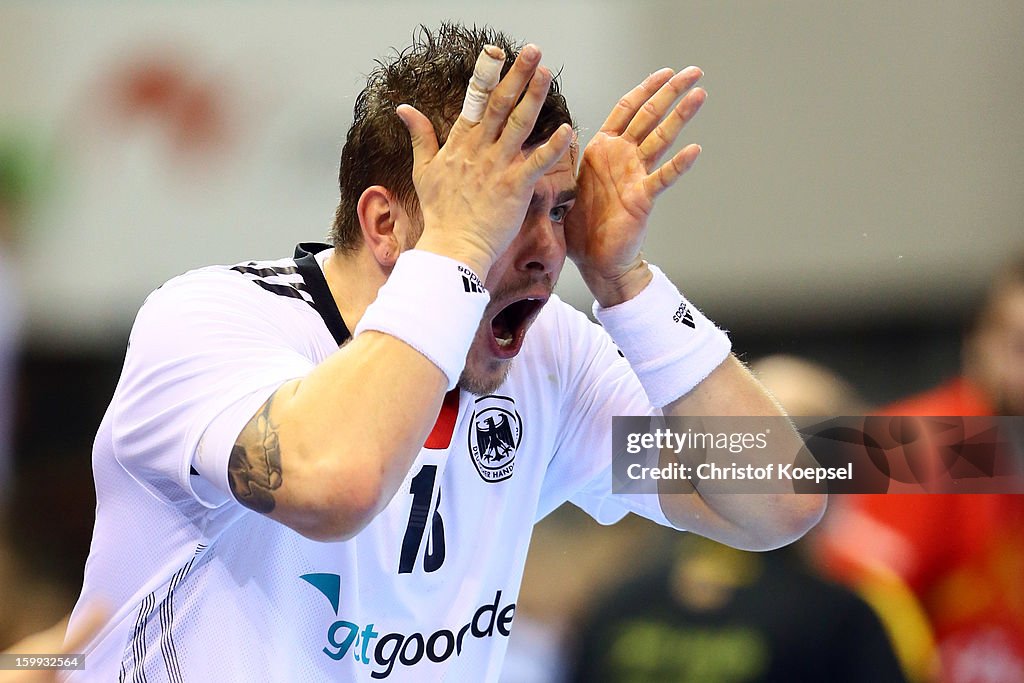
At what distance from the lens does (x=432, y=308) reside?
3.71ft

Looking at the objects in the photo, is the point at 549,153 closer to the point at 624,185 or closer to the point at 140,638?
the point at 624,185

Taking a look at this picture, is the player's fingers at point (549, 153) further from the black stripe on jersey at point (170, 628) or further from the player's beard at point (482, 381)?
the black stripe on jersey at point (170, 628)

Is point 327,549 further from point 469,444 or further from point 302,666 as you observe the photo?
point 469,444

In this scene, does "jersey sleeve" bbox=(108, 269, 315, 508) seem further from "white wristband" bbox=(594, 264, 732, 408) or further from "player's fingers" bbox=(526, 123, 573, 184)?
"white wristband" bbox=(594, 264, 732, 408)

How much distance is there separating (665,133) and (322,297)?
21.0 inches

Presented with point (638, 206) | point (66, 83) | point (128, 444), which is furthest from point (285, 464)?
point (66, 83)

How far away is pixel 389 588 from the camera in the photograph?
140cm

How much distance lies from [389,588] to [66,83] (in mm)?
2530

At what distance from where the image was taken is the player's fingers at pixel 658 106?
151 centimetres

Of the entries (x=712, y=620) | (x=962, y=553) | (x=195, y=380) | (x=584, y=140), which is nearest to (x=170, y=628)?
(x=195, y=380)

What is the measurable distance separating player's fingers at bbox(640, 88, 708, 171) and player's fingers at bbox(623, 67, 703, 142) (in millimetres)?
10

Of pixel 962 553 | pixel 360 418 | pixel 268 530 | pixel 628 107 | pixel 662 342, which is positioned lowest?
→ pixel 962 553

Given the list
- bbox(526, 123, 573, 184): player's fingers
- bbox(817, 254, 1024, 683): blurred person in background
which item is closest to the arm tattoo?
bbox(526, 123, 573, 184): player's fingers

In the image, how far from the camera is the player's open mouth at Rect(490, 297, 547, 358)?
1480 millimetres
